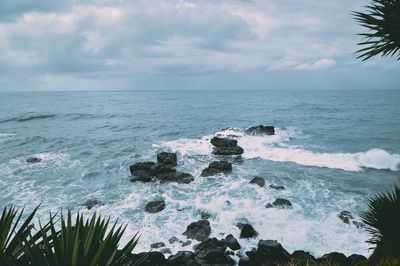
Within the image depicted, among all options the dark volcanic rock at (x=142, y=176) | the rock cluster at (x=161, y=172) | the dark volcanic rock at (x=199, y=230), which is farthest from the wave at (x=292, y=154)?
the dark volcanic rock at (x=199, y=230)

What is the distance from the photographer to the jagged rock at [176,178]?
68.6 ft

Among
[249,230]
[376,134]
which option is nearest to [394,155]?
[376,134]

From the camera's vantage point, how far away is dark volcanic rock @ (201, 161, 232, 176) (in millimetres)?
22355

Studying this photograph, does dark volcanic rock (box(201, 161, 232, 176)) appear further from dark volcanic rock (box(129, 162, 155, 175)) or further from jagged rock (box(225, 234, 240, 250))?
jagged rock (box(225, 234, 240, 250))

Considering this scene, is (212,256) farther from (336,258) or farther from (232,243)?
(336,258)

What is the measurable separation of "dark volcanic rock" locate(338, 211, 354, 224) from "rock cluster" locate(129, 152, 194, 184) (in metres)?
9.65

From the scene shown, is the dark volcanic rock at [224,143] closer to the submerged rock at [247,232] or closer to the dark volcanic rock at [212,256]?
the submerged rock at [247,232]

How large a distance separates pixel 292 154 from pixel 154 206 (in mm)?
16373

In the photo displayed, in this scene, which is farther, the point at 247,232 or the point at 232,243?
the point at 247,232

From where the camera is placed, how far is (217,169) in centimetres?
2288

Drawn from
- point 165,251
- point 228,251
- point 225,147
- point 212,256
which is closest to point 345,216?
point 228,251

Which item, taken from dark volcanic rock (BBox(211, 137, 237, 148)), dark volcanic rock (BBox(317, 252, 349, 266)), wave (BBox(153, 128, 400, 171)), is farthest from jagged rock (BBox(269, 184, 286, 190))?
dark volcanic rock (BBox(211, 137, 237, 148))

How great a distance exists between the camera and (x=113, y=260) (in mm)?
3590

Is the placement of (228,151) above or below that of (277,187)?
above
